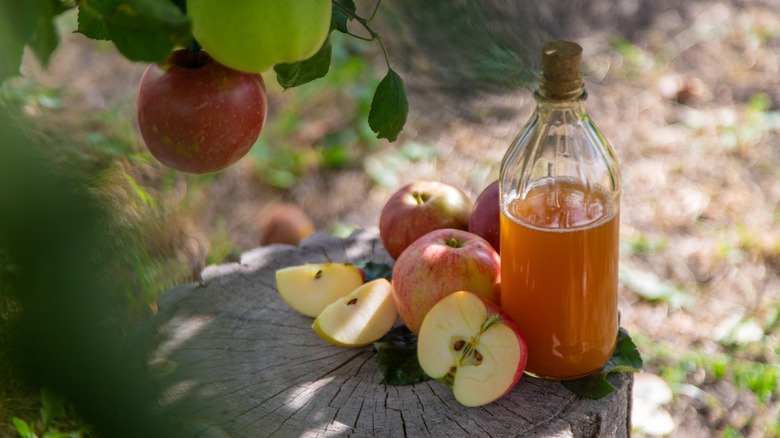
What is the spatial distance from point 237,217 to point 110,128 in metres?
0.54

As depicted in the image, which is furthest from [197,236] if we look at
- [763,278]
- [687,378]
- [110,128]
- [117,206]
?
[117,206]

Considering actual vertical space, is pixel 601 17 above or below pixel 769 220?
above

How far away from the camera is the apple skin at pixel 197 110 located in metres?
0.82

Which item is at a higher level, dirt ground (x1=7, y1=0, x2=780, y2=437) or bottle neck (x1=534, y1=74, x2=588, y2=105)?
bottle neck (x1=534, y1=74, x2=588, y2=105)

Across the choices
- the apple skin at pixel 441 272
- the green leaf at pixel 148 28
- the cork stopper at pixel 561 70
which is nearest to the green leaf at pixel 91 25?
the green leaf at pixel 148 28

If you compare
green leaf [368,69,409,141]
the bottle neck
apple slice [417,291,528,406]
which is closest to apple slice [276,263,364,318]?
apple slice [417,291,528,406]

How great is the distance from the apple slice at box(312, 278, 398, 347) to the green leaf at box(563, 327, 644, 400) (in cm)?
31

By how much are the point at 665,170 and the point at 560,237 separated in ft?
6.61

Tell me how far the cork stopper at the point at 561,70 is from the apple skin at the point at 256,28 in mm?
579

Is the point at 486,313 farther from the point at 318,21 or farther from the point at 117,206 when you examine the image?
the point at 117,206

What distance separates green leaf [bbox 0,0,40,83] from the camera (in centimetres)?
35

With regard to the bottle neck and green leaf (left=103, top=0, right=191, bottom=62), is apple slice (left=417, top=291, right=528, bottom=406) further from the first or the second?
green leaf (left=103, top=0, right=191, bottom=62)

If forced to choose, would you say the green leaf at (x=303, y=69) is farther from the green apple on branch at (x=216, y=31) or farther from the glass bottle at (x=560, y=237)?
the glass bottle at (x=560, y=237)

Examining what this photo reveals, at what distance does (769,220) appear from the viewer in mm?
2828
